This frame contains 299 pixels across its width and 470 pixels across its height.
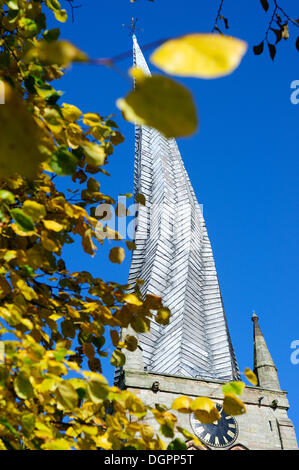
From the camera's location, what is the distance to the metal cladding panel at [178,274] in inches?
1036

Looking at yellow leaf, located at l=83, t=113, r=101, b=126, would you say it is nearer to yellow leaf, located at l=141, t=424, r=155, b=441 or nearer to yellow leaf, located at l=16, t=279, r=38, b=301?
yellow leaf, located at l=16, t=279, r=38, b=301

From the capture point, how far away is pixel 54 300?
3736 mm

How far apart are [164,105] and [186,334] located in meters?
26.7

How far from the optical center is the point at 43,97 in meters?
3.26

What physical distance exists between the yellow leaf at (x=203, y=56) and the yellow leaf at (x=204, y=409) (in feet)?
6.74

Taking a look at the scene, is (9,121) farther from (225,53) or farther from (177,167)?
(177,167)

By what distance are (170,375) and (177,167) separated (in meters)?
16.0

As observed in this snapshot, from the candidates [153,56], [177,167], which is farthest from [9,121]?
[177,167]

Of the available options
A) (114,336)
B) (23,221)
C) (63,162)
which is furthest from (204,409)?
(63,162)

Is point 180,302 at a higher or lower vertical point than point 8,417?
higher

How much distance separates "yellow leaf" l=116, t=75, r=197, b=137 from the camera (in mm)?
1040

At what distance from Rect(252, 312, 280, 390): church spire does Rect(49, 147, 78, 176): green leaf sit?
2565cm

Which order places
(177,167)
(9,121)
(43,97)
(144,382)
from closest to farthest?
(9,121) < (43,97) < (144,382) < (177,167)

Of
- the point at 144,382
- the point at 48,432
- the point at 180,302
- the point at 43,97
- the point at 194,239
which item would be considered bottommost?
the point at 48,432
